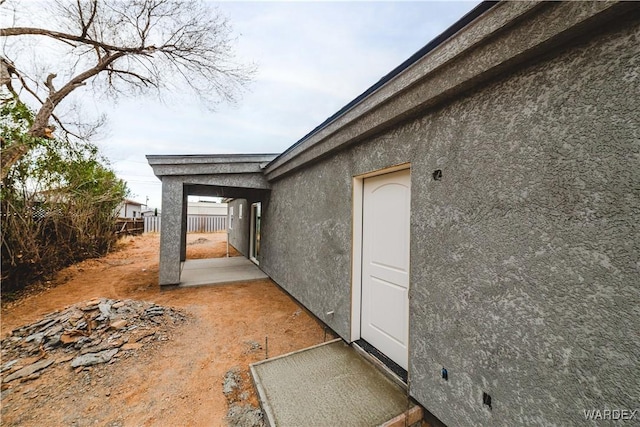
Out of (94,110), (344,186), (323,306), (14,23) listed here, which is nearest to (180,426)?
(323,306)

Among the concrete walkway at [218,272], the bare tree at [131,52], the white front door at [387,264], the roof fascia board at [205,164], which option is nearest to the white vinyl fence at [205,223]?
the concrete walkway at [218,272]

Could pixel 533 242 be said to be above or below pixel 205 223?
above

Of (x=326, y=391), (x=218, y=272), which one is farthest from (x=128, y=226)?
(x=326, y=391)

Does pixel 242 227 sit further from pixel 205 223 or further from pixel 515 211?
pixel 205 223

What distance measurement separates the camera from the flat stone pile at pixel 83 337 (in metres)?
3.14

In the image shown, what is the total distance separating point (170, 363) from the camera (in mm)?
3193

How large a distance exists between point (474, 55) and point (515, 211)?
3.76 ft

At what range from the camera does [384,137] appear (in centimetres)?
277

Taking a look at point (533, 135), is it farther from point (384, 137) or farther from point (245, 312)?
point (245, 312)

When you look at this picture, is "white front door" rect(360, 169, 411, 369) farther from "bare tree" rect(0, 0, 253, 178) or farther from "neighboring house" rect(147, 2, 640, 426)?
"bare tree" rect(0, 0, 253, 178)

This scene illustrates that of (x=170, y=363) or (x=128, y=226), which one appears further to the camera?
(x=128, y=226)

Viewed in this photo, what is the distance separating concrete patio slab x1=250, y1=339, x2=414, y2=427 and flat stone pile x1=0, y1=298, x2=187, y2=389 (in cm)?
223

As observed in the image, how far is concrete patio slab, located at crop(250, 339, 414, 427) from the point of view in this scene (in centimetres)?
215

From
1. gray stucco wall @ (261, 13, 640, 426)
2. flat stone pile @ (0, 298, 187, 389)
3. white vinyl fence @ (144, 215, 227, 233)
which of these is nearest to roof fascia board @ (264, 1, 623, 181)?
gray stucco wall @ (261, 13, 640, 426)
